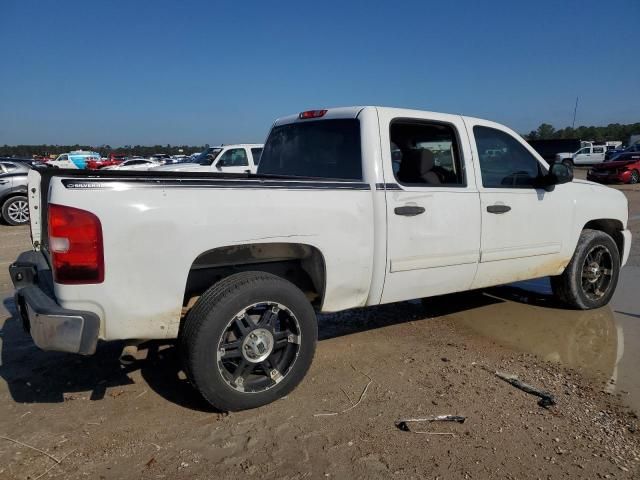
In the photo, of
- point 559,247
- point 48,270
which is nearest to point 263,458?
point 48,270

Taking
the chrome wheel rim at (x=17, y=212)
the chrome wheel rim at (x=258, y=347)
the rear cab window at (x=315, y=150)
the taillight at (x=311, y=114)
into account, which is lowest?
the chrome wheel rim at (x=17, y=212)

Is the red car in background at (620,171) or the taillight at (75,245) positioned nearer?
the taillight at (75,245)

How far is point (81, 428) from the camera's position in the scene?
121 inches

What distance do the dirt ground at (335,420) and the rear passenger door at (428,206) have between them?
2.18 ft

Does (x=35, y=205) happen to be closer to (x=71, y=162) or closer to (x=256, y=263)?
(x=256, y=263)

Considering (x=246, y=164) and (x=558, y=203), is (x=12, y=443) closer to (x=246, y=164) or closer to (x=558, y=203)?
(x=558, y=203)

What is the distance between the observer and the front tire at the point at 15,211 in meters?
12.1

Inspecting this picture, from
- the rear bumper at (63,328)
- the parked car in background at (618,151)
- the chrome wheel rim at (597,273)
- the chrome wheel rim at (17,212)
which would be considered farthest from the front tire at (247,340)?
the parked car in background at (618,151)

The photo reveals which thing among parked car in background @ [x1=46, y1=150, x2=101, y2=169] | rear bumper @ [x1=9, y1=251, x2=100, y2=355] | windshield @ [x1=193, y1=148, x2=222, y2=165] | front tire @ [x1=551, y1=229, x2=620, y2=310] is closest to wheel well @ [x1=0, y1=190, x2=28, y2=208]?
parked car in background @ [x1=46, y1=150, x2=101, y2=169]

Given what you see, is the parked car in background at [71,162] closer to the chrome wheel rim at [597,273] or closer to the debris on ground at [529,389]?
the debris on ground at [529,389]

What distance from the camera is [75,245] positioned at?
2.63 metres

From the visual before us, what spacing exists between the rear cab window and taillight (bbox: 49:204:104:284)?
6.19 ft

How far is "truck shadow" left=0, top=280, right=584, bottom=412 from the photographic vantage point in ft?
11.5

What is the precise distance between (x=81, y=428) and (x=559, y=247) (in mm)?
4272
